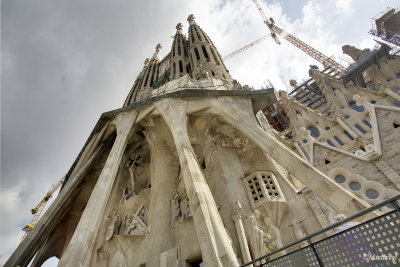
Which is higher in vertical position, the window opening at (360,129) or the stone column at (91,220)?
the window opening at (360,129)

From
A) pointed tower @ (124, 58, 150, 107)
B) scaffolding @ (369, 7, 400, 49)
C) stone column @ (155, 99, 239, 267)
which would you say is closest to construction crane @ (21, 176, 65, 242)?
pointed tower @ (124, 58, 150, 107)

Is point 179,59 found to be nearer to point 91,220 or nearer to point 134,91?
point 134,91

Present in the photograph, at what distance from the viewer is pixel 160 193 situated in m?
10.5

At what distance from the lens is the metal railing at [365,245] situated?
7.95 ft

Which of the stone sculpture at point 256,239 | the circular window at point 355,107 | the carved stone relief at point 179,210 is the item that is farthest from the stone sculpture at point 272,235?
the circular window at point 355,107

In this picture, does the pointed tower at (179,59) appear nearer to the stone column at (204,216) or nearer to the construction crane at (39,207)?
the stone column at (204,216)

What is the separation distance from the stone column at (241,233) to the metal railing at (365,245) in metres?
3.69

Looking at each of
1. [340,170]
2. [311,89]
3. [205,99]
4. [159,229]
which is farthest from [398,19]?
[159,229]

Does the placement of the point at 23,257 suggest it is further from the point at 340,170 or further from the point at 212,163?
the point at 340,170

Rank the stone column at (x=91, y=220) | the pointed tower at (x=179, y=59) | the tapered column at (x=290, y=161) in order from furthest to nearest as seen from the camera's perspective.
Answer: the pointed tower at (x=179, y=59)
the stone column at (x=91, y=220)
the tapered column at (x=290, y=161)

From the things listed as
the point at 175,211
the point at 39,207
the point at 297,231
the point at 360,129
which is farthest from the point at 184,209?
the point at 39,207

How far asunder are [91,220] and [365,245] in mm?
7227

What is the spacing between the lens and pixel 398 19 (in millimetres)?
21516

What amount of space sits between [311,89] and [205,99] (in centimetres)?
1798
